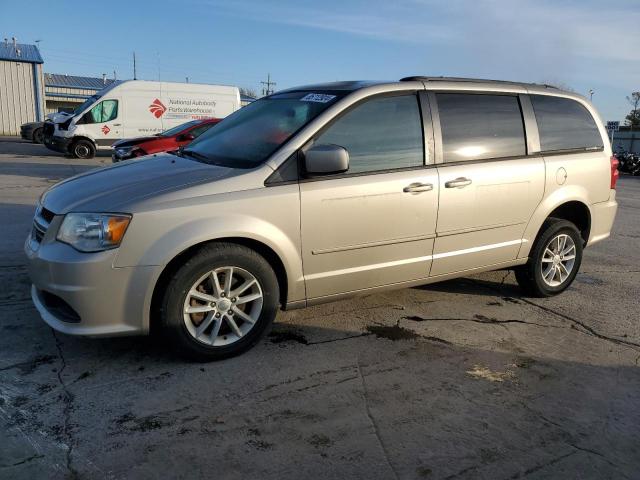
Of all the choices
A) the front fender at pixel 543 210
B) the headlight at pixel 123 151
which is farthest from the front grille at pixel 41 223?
the headlight at pixel 123 151

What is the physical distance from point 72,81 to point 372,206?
56.1m

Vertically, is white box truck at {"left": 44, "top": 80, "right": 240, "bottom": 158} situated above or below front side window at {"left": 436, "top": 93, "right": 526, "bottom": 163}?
above

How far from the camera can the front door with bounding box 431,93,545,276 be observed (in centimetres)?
411

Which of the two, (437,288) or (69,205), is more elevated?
(69,205)

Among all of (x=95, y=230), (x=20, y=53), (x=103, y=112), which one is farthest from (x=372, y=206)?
(x=20, y=53)

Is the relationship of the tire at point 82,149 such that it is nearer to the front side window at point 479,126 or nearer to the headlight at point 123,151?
the headlight at point 123,151

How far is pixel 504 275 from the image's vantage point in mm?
5707

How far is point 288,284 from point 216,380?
0.80m

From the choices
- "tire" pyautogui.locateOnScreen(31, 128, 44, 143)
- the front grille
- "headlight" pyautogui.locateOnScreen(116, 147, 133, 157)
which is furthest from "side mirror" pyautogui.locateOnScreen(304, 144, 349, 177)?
"tire" pyautogui.locateOnScreen(31, 128, 44, 143)

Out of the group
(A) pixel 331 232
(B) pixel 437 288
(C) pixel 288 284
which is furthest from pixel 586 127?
(C) pixel 288 284

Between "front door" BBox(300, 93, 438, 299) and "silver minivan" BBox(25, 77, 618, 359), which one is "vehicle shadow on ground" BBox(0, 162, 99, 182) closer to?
"silver minivan" BBox(25, 77, 618, 359)

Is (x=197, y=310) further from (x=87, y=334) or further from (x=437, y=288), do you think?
(x=437, y=288)

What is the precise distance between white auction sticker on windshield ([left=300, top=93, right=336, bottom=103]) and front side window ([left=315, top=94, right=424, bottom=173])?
22 cm

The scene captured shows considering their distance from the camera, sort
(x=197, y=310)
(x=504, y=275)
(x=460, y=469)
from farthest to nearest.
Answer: (x=504, y=275), (x=197, y=310), (x=460, y=469)
